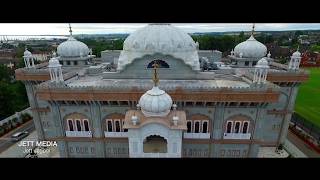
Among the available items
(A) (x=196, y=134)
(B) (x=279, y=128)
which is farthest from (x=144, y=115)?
(B) (x=279, y=128)

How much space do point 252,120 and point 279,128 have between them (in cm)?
697

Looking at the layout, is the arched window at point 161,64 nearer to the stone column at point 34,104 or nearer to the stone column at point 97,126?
the stone column at point 97,126

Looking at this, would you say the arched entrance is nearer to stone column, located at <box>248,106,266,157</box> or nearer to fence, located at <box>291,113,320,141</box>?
stone column, located at <box>248,106,266,157</box>

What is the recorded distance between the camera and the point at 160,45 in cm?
1986

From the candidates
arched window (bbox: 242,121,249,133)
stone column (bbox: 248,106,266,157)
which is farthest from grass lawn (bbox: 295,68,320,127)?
arched window (bbox: 242,121,249,133)

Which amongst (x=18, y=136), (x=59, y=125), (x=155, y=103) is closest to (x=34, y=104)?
(x=18, y=136)

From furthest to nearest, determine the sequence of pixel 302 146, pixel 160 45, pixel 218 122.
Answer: pixel 302 146 → pixel 160 45 → pixel 218 122

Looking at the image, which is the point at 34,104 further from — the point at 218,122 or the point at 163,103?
the point at 218,122

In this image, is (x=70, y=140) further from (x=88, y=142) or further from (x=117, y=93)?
(x=117, y=93)

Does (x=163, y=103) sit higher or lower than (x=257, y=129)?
higher

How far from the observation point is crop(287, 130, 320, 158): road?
71.4ft

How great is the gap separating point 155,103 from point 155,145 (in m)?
3.08

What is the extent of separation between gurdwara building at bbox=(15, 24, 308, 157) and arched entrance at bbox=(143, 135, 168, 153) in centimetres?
6
